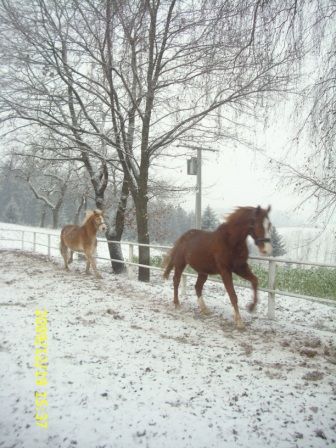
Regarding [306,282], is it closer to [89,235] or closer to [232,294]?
[232,294]

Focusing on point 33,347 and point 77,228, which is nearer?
point 33,347

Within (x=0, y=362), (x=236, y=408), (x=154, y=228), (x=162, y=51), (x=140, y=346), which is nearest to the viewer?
(x=236, y=408)

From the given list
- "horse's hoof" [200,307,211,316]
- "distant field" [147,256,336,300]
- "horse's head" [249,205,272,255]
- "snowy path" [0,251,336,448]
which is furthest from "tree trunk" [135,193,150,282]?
"horse's head" [249,205,272,255]

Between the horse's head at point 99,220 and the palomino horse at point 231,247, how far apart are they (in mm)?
4142

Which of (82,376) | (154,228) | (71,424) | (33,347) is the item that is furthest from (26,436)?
(154,228)

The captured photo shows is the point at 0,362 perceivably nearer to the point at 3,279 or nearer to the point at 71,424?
the point at 71,424

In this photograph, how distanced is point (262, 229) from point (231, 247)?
744mm

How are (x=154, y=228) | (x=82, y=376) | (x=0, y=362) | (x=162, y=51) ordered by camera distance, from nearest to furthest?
1. (x=82, y=376)
2. (x=0, y=362)
3. (x=162, y=51)
4. (x=154, y=228)

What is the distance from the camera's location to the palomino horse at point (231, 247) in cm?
554

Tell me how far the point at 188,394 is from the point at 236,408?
49 centimetres

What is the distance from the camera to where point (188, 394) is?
143 inches

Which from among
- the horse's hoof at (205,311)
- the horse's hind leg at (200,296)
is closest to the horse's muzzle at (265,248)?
the horse's hind leg at (200,296)

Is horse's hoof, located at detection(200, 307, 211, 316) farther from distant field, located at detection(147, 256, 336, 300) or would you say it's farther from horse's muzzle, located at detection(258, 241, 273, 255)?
distant field, located at detection(147, 256, 336, 300)

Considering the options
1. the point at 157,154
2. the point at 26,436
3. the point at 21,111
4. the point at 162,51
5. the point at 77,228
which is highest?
the point at 162,51
